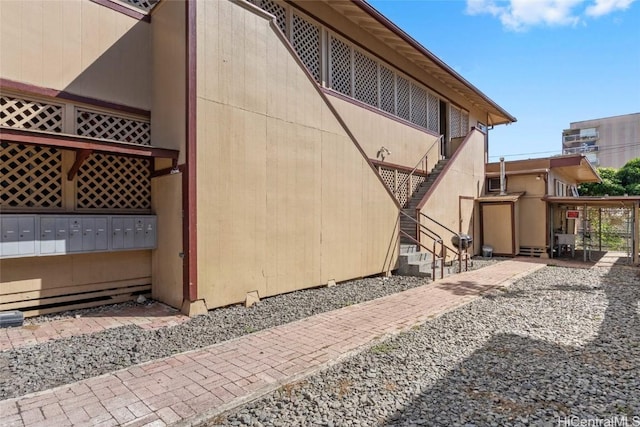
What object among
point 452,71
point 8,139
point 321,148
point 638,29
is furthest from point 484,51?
point 8,139

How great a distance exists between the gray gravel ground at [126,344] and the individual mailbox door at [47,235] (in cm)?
99

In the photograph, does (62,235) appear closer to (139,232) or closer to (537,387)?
(139,232)

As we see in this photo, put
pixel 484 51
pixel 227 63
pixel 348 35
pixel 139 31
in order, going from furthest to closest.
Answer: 1. pixel 484 51
2. pixel 348 35
3. pixel 139 31
4. pixel 227 63

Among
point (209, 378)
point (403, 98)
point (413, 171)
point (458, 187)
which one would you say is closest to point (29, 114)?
point (209, 378)

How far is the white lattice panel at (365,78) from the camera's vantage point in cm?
998

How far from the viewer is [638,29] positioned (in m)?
10.6

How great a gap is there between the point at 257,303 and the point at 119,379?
108 inches

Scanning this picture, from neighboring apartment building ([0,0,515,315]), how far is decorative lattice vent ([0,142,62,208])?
0.02m

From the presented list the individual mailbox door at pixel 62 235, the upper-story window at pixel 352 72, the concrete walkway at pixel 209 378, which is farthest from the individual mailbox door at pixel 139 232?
the upper-story window at pixel 352 72

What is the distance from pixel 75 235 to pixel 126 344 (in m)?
1.91

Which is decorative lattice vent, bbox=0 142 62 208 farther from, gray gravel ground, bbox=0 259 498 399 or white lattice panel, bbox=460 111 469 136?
white lattice panel, bbox=460 111 469 136

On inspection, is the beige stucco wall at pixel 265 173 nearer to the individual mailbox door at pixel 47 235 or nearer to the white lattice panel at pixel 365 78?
the individual mailbox door at pixel 47 235

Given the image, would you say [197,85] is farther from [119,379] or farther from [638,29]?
[638,29]

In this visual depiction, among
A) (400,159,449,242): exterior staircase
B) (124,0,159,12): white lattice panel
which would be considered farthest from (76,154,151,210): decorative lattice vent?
(400,159,449,242): exterior staircase
